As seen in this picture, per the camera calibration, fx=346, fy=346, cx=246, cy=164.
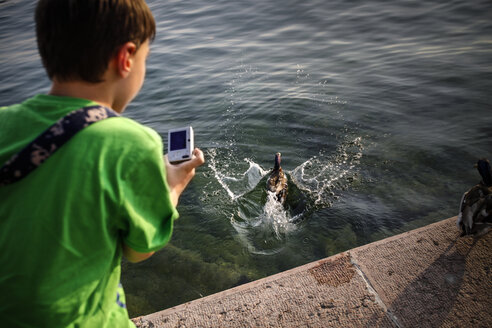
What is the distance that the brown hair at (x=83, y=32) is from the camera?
3.48ft

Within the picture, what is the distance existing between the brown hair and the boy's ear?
17 mm

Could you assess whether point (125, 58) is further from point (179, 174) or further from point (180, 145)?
point (180, 145)

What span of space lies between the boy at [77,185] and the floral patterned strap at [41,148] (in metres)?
0.02

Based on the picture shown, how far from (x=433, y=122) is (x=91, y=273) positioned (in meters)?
6.86

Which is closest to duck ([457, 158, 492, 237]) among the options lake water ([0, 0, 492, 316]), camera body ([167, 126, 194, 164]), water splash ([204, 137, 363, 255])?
lake water ([0, 0, 492, 316])

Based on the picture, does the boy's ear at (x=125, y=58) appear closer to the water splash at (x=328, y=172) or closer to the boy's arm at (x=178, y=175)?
the boy's arm at (x=178, y=175)

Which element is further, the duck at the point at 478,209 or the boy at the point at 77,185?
the duck at the point at 478,209

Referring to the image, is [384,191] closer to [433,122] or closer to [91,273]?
[433,122]

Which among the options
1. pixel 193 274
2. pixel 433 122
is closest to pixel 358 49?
pixel 433 122

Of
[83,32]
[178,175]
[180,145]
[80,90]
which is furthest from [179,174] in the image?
[83,32]

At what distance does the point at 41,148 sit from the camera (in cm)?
101

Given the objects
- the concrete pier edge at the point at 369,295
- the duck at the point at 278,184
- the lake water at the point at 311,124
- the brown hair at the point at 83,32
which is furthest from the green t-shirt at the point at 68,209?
the duck at the point at 278,184

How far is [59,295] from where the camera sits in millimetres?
1092

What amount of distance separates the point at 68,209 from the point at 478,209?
11.2 ft
